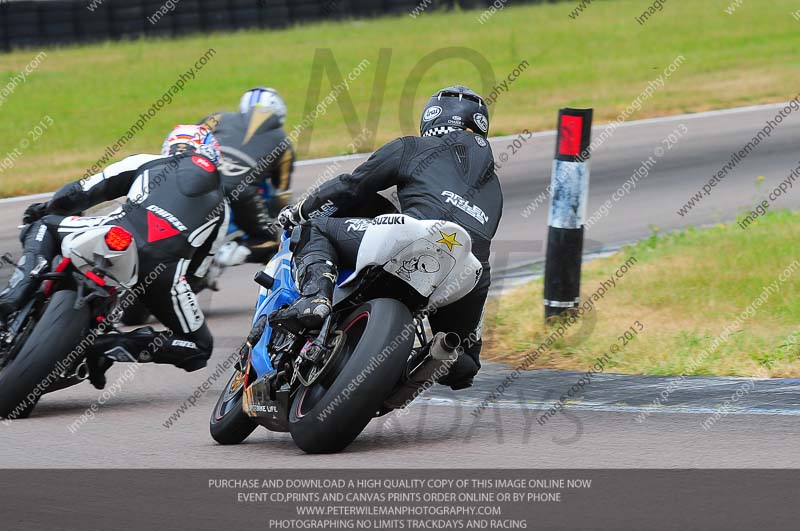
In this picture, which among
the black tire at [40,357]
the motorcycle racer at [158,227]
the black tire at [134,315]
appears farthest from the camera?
the black tire at [134,315]

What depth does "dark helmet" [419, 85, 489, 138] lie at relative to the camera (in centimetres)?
587

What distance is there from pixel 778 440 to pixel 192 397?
3206 millimetres

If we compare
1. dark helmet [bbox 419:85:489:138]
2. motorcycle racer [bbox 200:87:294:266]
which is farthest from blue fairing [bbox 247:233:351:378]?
motorcycle racer [bbox 200:87:294:266]

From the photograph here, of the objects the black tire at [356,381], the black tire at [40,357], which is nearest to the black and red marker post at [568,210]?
the black tire at [356,381]

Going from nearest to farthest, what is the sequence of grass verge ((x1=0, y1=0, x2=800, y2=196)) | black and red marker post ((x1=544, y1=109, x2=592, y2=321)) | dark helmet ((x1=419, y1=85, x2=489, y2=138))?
1. dark helmet ((x1=419, y1=85, x2=489, y2=138))
2. black and red marker post ((x1=544, y1=109, x2=592, y2=321))
3. grass verge ((x1=0, y1=0, x2=800, y2=196))

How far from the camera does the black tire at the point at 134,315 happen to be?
8.73m

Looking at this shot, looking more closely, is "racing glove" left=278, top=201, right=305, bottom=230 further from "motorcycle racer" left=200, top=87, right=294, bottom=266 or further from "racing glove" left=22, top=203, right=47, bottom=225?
"motorcycle racer" left=200, top=87, right=294, bottom=266

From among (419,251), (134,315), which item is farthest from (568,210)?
(134,315)

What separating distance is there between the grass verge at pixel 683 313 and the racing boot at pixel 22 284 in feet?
8.87

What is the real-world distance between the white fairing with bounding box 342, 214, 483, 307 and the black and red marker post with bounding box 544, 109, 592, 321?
8.40 ft

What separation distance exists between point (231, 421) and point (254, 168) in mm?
4233

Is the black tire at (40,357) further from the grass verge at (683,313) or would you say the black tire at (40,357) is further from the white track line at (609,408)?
the grass verge at (683,313)

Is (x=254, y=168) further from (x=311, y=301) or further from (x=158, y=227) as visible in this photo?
(x=311, y=301)
